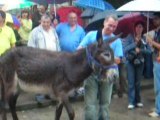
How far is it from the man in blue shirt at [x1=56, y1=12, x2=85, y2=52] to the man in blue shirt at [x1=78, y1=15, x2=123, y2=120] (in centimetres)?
192

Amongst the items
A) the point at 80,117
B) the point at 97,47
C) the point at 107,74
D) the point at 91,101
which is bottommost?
the point at 80,117

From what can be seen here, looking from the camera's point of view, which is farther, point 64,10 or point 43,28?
point 64,10

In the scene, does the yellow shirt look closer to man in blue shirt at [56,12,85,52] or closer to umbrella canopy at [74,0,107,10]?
man in blue shirt at [56,12,85,52]

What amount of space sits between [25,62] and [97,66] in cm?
154

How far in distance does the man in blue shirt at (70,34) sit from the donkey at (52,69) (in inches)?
64.8

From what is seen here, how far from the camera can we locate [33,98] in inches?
409

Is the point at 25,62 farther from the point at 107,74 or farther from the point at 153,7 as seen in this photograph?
the point at 153,7

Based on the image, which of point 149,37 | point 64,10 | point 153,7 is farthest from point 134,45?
point 64,10

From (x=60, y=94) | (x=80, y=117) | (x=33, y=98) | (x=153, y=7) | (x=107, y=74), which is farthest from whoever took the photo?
(x=33, y=98)

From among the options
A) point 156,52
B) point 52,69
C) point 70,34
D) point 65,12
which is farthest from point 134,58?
point 52,69

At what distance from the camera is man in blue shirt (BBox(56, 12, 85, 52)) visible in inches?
367

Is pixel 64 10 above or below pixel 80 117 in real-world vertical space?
above

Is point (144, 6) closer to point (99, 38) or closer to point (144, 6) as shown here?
point (144, 6)

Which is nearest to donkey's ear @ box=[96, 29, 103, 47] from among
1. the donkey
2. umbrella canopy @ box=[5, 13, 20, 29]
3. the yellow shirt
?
the donkey
